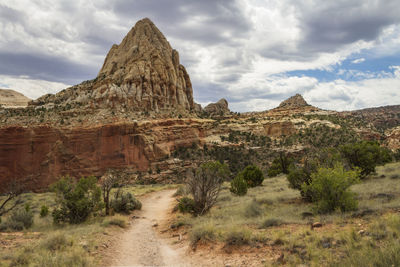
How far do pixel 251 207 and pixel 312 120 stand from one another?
5677 cm

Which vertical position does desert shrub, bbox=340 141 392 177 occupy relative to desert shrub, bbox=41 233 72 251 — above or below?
above

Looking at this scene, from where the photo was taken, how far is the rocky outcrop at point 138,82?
169 ft

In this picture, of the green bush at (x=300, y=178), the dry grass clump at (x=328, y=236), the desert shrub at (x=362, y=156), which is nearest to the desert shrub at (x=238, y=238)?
the dry grass clump at (x=328, y=236)

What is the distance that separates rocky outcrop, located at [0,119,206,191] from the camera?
44094 mm

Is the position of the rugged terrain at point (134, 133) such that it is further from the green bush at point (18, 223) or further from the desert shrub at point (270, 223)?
the desert shrub at point (270, 223)

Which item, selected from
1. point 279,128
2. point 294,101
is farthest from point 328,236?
point 294,101

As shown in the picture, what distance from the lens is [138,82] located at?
53469mm

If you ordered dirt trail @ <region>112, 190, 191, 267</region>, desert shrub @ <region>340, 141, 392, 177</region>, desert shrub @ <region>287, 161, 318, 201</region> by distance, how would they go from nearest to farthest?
dirt trail @ <region>112, 190, 191, 267</region>
desert shrub @ <region>287, 161, 318, 201</region>
desert shrub @ <region>340, 141, 392, 177</region>

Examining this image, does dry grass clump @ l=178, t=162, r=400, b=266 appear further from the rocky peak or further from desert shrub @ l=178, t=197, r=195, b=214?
the rocky peak

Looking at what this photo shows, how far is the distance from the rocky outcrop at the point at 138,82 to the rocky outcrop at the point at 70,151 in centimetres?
740

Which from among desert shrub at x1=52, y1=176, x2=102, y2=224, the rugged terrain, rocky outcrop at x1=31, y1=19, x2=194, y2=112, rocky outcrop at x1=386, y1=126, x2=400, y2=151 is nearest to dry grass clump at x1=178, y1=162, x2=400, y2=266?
desert shrub at x1=52, y1=176, x2=102, y2=224

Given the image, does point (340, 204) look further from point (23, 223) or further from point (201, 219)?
point (23, 223)

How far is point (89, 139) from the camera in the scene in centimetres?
4541

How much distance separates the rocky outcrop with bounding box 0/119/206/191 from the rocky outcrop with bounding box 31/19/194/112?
24.3ft
